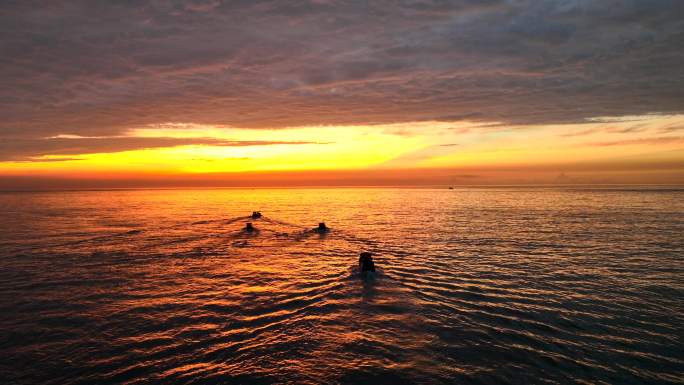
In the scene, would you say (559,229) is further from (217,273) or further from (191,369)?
(191,369)

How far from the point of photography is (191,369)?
12.0 metres

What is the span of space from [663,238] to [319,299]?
135 ft

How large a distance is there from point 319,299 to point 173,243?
84.0 feet

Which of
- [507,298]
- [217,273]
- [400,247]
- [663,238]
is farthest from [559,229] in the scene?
[217,273]

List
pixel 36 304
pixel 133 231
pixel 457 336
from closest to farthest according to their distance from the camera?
pixel 457 336 < pixel 36 304 < pixel 133 231

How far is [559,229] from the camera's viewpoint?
47031mm

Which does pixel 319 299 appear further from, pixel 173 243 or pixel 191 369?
pixel 173 243

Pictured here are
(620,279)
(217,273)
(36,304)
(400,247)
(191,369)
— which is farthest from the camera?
(400,247)

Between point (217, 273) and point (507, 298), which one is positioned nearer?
point (507, 298)

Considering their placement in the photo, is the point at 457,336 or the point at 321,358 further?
the point at 457,336

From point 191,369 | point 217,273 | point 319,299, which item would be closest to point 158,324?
point 191,369

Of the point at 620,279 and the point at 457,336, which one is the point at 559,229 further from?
the point at 457,336

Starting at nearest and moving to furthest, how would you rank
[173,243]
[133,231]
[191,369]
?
[191,369]
[173,243]
[133,231]

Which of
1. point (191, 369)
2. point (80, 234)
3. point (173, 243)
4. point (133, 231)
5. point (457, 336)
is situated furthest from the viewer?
point (133, 231)
